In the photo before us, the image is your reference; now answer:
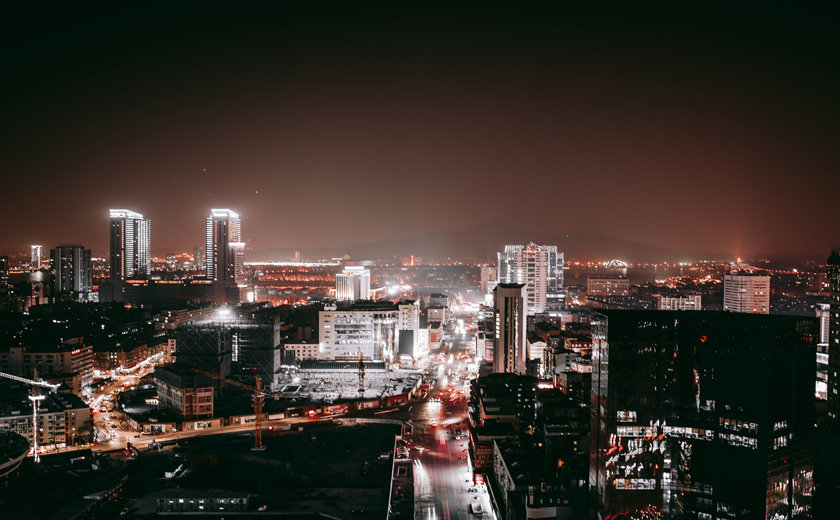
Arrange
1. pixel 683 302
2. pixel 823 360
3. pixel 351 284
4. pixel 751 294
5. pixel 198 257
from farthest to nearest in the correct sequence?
1. pixel 198 257
2. pixel 351 284
3. pixel 683 302
4. pixel 751 294
5. pixel 823 360

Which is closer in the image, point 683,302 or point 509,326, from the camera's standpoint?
point 509,326

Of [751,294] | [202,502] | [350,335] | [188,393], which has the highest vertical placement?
[751,294]

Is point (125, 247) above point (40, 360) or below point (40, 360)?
above

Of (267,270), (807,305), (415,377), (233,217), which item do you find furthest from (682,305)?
(267,270)

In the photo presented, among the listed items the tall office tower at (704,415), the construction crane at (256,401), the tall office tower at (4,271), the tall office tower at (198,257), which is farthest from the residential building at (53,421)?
the tall office tower at (198,257)

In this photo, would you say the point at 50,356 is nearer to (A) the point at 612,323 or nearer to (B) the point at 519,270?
(A) the point at 612,323

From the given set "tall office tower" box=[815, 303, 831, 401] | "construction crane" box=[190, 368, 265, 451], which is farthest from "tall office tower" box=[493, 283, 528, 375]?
"tall office tower" box=[815, 303, 831, 401]

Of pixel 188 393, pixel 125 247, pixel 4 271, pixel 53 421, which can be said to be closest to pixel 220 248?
pixel 125 247

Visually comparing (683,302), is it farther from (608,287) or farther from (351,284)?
(351,284)

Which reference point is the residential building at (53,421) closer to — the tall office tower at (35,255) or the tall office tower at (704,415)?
the tall office tower at (704,415)

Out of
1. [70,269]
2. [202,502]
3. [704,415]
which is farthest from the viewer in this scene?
[70,269]
